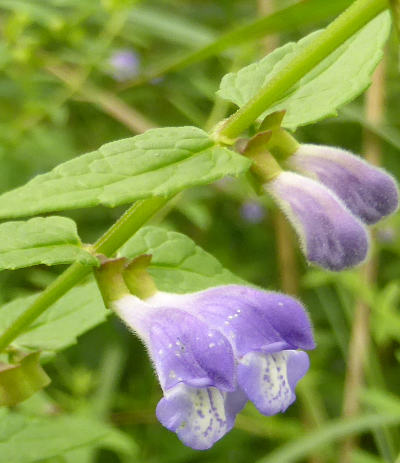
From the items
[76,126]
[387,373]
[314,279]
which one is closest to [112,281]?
[314,279]

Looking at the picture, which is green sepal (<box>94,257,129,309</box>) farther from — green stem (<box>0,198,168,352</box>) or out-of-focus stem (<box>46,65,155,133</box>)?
out-of-focus stem (<box>46,65,155,133</box>)

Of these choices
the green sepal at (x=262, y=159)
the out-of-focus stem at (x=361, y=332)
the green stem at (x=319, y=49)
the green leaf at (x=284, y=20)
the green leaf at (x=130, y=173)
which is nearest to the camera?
the green leaf at (x=130, y=173)

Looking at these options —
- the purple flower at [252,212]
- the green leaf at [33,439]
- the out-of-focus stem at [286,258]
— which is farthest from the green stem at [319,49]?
the purple flower at [252,212]

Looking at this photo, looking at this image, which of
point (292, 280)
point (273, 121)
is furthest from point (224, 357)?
point (292, 280)

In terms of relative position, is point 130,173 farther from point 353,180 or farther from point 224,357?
point 353,180

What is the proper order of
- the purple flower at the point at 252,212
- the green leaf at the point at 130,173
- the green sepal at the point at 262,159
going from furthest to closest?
the purple flower at the point at 252,212
the green sepal at the point at 262,159
the green leaf at the point at 130,173

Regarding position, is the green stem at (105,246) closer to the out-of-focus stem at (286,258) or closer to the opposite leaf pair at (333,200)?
the opposite leaf pair at (333,200)
